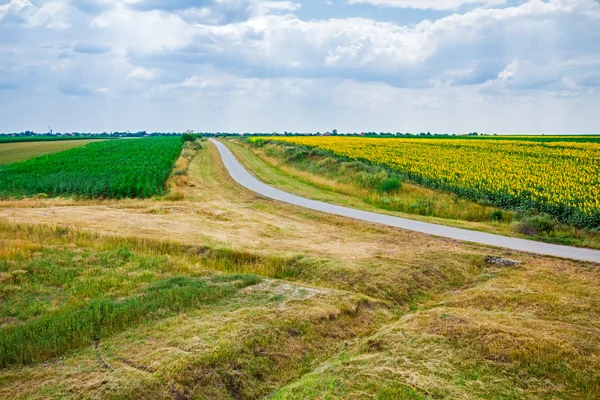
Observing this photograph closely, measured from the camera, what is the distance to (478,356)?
7.76 meters

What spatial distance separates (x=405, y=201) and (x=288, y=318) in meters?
16.1

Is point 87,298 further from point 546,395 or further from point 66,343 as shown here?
point 546,395

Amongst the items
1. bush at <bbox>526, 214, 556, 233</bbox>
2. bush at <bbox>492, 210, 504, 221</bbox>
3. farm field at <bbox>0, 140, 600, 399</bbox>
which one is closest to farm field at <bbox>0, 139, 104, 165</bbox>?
farm field at <bbox>0, 140, 600, 399</bbox>

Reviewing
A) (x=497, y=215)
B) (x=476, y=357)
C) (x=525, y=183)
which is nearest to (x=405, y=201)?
(x=497, y=215)

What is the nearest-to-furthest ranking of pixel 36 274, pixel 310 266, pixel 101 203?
pixel 36 274
pixel 310 266
pixel 101 203

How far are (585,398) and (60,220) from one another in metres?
18.4

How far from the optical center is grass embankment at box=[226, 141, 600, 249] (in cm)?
1798

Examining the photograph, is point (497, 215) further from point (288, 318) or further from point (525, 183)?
point (288, 318)

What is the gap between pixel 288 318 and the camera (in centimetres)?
934

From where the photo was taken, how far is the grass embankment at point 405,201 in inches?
708

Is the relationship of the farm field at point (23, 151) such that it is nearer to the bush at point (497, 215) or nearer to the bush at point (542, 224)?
the bush at point (497, 215)

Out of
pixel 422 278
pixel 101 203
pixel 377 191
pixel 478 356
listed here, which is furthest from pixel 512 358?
pixel 101 203

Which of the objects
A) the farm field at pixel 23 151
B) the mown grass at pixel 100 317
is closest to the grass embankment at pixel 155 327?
the mown grass at pixel 100 317

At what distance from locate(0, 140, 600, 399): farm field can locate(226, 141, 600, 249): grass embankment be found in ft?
12.3
